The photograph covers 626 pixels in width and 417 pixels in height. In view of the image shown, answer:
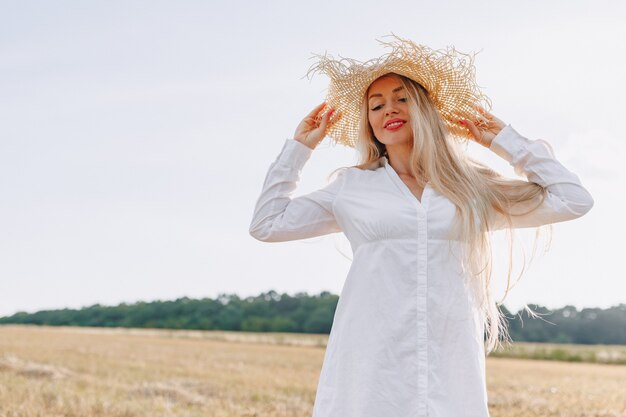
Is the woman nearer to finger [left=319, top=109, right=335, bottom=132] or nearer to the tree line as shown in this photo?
finger [left=319, top=109, right=335, bottom=132]

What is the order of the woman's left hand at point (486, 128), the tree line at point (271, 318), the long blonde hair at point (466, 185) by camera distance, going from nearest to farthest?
the long blonde hair at point (466, 185), the woman's left hand at point (486, 128), the tree line at point (271, 318)

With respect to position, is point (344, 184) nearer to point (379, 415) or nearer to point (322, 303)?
point (379, 415)

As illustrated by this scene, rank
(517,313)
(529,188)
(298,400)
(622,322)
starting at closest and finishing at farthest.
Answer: (529,188) < (517,313) < (298,400) < (622,322)

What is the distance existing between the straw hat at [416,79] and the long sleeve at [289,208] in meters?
0.36

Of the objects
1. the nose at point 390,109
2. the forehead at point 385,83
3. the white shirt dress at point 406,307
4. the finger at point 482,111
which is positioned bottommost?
the white shirt dress at point 406,307

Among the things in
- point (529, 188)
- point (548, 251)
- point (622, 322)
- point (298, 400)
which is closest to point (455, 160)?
point (529, 188)

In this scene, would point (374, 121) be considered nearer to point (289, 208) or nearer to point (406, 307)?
point (289, 208)

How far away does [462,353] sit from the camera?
121 inches

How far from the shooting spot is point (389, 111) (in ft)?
11.9

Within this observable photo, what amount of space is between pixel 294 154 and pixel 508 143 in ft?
3.33

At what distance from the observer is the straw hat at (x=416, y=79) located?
144 inches

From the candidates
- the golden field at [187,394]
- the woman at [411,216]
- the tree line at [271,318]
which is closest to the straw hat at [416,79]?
the woman at [411,216]

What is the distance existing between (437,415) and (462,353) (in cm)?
28

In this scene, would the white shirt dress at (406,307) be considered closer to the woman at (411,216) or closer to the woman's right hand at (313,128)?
the woman at (411,216)
